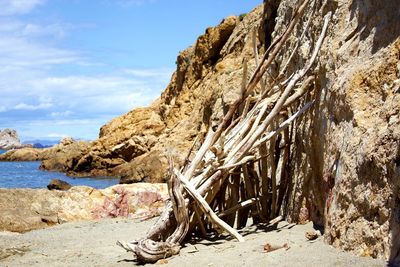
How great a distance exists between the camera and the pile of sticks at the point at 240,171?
6.68 m

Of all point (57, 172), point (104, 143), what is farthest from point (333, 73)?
point (57, 172)

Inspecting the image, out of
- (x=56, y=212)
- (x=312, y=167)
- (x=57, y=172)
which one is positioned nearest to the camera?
Result: (x=312, y=167)

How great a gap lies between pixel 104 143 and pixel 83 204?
95.2 ft

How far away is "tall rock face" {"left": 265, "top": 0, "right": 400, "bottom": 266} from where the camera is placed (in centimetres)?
447

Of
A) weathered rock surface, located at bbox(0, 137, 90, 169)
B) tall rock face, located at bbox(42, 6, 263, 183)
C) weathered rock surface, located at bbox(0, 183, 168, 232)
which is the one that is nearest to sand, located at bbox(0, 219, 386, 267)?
weathered rock surface, located at bbox(0, 183, 168, 232)

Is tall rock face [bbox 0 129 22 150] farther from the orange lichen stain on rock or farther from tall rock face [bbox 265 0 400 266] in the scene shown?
the orange lichen stain on rock

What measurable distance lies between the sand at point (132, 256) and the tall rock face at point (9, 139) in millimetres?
98622

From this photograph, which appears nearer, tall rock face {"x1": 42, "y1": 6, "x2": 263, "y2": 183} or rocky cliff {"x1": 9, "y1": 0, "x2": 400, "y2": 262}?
rocky cliff {"x1": 9, "y1": 0, "x2": 400, "y2": 262}

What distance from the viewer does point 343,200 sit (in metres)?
5.14

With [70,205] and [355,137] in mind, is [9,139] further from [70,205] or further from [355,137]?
[355,137]

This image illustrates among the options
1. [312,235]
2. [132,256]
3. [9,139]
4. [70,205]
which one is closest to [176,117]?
[70,205]

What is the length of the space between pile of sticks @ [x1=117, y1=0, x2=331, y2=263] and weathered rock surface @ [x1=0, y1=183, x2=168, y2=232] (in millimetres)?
A: 3463

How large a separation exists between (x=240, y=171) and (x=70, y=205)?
17.3ft

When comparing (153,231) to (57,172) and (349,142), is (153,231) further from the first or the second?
(57,172)
